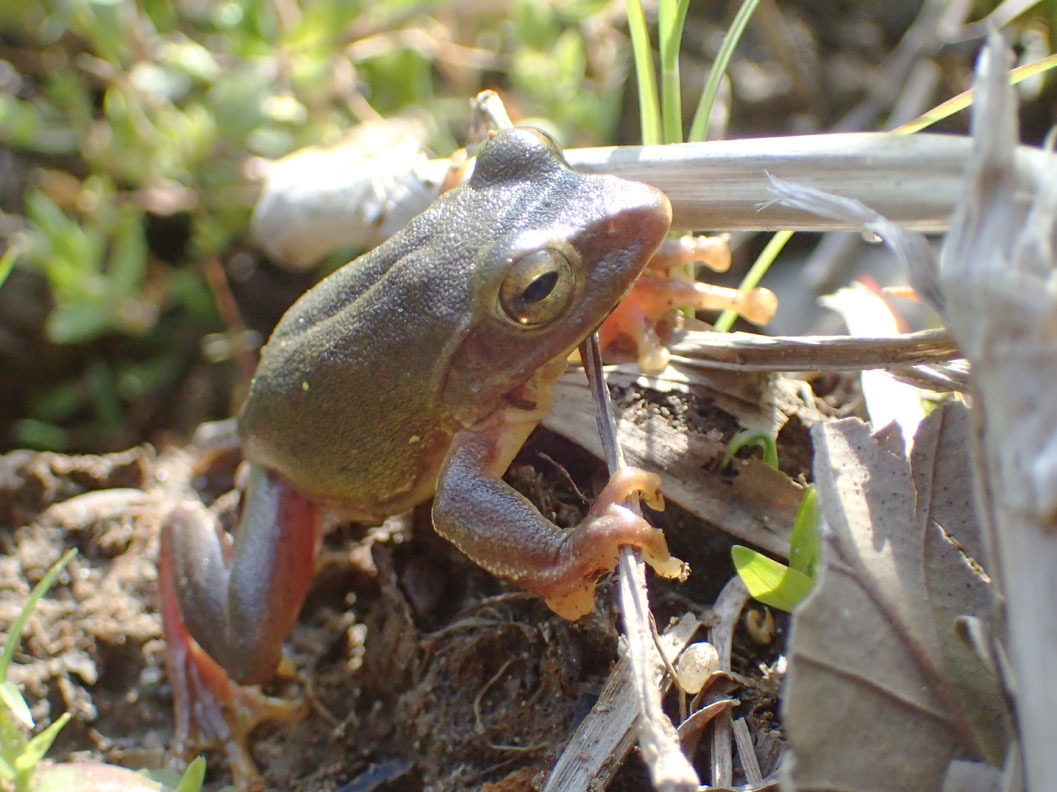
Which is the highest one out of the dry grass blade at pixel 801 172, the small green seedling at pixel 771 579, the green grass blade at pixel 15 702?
the dry grass blade at pixel 801 172

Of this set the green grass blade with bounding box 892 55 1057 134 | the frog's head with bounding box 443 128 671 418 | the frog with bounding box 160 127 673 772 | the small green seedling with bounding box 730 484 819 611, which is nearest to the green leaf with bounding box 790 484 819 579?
the small green seedling with bounding box 730 484 819 611

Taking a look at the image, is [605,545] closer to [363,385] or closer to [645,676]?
[645,676]

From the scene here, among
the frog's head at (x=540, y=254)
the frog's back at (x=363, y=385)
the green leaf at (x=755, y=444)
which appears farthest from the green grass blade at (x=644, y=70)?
the green leaf at (x=755, y=444)

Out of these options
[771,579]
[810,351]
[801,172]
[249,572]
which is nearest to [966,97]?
[801,172]

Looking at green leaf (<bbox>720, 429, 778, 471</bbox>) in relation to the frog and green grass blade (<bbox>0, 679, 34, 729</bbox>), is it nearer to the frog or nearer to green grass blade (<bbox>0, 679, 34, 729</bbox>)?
the frog

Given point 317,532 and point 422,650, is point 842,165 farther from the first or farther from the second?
point 317,532

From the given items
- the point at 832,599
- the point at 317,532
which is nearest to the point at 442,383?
the point at 317,532

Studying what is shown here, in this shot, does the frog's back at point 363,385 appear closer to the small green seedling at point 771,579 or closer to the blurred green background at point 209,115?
the small green seedling at point 771,579
